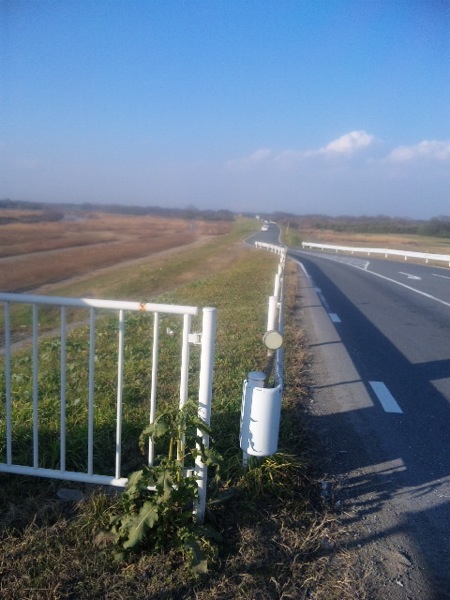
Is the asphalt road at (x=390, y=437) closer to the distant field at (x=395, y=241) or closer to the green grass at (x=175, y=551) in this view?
the green grass at (x=175, y=551)

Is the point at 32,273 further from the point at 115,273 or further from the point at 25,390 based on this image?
the point at 25,390

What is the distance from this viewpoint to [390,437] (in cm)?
450

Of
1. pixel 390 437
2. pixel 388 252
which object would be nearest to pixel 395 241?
pixel 388 252

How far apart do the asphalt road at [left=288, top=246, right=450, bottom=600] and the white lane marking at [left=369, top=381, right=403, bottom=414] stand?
10 mm

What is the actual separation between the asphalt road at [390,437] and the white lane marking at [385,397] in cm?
1

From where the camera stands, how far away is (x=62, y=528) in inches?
115

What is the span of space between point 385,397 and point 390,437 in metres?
1.17

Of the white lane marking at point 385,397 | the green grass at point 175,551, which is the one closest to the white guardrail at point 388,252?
the white lane marking at point 385,397

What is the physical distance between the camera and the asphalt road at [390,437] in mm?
2873

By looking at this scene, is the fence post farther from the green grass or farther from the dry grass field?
the dry grass field

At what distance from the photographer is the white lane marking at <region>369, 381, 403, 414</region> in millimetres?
5234

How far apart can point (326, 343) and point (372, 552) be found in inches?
215

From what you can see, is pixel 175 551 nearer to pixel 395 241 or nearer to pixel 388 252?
pixel 388 252

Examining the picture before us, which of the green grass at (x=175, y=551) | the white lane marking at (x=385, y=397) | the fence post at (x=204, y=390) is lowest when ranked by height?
the white lane marking at (x=385, y=397)
